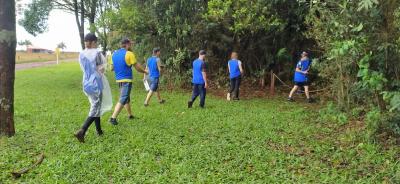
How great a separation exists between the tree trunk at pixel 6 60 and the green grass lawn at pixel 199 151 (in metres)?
0.41

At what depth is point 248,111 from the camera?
9.94 meters

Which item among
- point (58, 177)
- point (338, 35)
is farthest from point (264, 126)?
point (58, 177)

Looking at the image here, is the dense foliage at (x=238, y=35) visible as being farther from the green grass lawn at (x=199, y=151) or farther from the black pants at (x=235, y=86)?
the black pants at (x=235, y=86)

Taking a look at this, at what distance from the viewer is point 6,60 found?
265 inches

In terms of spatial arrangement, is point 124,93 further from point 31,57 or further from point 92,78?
point 31,57

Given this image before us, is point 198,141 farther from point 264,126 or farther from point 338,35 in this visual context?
point 338,35

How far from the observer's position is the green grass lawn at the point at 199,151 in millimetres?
5121

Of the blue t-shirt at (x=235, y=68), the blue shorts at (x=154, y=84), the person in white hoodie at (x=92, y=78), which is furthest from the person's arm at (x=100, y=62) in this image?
the blue t-shirt at (x=235, y=68)

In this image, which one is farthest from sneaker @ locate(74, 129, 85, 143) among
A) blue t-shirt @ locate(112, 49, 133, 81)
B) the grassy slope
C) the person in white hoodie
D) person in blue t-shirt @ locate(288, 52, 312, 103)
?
the grassy slope

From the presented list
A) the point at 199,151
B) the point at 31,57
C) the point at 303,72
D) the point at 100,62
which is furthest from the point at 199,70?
the point at 31,57

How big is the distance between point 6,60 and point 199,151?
3604 mm

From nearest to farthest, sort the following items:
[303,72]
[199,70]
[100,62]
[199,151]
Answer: [199,151] < [100,62] < [199,70] < [303,72]

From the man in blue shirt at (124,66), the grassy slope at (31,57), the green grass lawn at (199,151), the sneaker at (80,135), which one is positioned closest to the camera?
the green grass lawn at (199,151)

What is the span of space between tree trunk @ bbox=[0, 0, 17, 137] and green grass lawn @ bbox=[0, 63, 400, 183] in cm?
41
